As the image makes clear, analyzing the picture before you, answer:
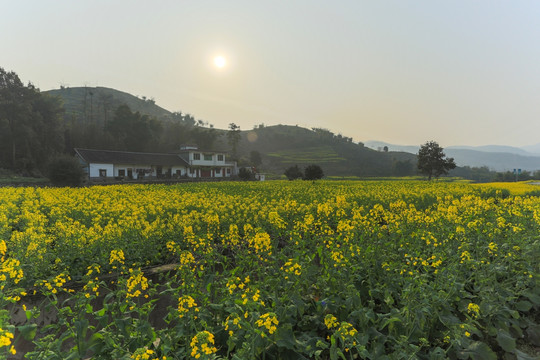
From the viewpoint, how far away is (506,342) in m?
3.59

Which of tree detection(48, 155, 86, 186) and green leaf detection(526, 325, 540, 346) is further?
tree detection(48, 155, 86, 186)

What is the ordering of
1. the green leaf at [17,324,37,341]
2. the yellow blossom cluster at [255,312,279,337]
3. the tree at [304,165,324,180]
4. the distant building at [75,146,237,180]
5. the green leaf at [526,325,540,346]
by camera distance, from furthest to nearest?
1. the distant building at [75,146,237,180]
2. the tree at [304,165,324,180]
3. the green leaf at [526,325,540,346]
4. the yellow blossom cluster at [255,312,279,337]
5. the green leaf at [17,324,37,341]

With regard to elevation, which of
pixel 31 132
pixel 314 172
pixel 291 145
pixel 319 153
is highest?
→ pixel 291 145

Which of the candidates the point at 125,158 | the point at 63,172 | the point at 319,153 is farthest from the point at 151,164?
the point at 319,153

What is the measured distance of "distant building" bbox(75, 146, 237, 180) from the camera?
42.8 metres

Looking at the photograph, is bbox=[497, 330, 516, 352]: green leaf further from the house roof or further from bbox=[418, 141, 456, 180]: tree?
bbox=[418, 141, 456, 180]: tree

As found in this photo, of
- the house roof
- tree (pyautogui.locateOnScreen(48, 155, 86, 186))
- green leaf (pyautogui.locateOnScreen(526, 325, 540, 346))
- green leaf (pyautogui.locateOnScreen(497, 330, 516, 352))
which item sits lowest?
green leaf (pyautogui.locateOnScreen(526, 325, 540, 346))

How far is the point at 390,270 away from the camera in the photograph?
4.44 metres

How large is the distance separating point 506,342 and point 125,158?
5133 cm

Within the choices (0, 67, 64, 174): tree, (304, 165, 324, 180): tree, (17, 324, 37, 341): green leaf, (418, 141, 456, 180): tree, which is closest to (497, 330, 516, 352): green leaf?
(17, 324, 37, 341): green leaf

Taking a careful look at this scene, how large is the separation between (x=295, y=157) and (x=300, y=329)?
4438 inches

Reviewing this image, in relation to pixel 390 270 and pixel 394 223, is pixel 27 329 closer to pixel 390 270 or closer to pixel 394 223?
pixel 390 270

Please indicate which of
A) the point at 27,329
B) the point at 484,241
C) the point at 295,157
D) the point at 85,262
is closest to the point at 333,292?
the point at 27,329

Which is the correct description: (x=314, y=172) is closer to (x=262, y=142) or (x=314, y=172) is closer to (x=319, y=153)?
(x=319, y=153)
